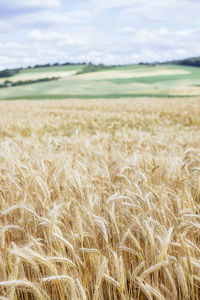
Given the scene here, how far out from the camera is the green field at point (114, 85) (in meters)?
48.6

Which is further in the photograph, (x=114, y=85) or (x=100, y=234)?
(x=114, y=85)

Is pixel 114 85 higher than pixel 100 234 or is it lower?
higher

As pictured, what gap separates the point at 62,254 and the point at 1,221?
0.78m

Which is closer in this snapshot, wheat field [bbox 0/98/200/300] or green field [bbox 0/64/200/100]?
wheat field [bbox 0/98/200/300]

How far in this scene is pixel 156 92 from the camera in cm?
4688

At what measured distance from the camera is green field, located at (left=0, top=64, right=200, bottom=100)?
48.6m

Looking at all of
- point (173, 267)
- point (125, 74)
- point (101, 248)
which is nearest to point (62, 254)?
point (101, 248)

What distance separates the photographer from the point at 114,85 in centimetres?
6016

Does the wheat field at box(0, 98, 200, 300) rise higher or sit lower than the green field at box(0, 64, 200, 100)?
lower

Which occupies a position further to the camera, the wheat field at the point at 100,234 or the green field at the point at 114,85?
the green field at the point at 114,85

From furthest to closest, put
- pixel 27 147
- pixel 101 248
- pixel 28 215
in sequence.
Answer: pixel 27 147, pixel 28 215, pixel 101 248

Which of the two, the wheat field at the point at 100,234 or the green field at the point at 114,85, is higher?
the green field at the point at 114,85

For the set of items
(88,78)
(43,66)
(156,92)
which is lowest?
(156,92)

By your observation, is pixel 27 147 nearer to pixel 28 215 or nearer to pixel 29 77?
pixel 28 215
